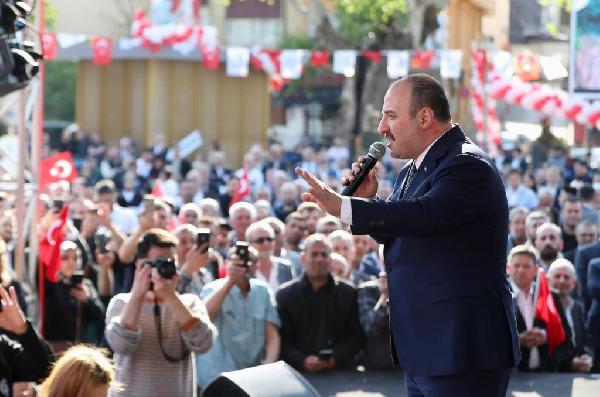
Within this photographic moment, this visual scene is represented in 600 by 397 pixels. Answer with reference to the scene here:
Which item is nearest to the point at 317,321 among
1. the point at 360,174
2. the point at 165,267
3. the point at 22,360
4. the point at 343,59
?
the point at 165,267

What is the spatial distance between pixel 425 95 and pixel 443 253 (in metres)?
0.54

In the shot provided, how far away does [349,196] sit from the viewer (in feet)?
15.8

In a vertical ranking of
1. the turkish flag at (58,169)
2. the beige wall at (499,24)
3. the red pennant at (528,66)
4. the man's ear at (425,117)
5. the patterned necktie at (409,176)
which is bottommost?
the turkish flag at (58,169)

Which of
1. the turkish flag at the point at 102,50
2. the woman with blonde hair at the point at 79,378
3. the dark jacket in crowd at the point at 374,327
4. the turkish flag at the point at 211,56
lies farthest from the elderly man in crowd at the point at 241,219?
the turkish flag at the point at 211,56

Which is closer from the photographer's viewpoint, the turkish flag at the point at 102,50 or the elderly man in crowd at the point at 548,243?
the elderly man in crowd at the point at 548,243

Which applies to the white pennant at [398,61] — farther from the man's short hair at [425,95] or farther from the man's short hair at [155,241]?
the man's short hair at [425,95]

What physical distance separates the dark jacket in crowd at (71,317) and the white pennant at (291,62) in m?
16.8

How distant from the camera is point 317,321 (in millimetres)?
9836

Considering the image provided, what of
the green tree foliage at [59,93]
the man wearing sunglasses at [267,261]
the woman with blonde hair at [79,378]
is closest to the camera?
the woman with blonde hair at [79,378]

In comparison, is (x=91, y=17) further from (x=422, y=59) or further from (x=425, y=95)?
(x=425, y=95)

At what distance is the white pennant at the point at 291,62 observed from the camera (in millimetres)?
27164

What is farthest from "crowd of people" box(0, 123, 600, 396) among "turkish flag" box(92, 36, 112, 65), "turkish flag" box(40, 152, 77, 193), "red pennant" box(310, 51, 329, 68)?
"turkish flag" box(92, 36, 112, 65)

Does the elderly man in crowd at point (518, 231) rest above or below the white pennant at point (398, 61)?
below

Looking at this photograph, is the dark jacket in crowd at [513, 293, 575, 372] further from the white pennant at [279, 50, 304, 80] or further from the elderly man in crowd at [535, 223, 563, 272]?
the white pennant at [279, 50, 304, 80]
